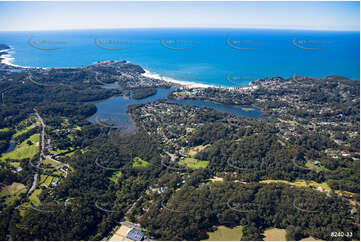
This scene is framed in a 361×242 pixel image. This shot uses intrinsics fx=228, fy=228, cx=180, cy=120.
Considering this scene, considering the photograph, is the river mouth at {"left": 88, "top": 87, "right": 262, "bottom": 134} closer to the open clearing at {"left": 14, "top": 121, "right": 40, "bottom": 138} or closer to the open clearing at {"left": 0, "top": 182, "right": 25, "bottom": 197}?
the open clearing at {"left": 14, "top": 121, "right": 40, "bottom": 138}

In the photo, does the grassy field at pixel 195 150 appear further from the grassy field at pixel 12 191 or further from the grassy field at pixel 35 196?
the grassy field at pixel 12 191

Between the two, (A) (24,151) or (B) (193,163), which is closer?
(B) (193,163)

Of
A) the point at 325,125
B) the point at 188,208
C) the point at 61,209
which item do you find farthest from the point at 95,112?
the point at 325,125

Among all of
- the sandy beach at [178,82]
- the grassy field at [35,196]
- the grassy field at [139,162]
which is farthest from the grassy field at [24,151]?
the sandy beach at [178,82]

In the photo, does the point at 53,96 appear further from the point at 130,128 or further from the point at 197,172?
the point at 197,172

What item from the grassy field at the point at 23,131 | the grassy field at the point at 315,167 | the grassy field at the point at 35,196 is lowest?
the grassy field at the point at 35,196

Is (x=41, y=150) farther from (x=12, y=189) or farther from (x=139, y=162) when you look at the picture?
(x=139, y=162)

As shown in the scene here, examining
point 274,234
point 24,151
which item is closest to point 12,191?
point 24,151
